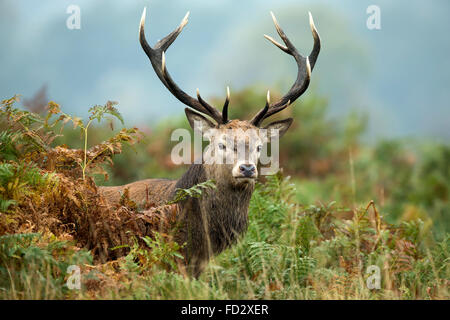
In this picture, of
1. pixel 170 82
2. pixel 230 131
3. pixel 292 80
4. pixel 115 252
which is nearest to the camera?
pixel 115 252

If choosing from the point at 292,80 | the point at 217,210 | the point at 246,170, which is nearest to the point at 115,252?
the point at 217,210

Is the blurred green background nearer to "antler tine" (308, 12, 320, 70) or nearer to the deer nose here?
"antler tine" (308, 12, 320, 70)

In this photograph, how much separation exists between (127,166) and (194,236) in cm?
834

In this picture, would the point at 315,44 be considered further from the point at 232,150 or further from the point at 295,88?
the point at 232,150

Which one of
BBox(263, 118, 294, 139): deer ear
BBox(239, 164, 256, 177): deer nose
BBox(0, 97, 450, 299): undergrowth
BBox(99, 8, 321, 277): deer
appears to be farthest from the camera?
BBox(263, 118, 294, 139): deer ear

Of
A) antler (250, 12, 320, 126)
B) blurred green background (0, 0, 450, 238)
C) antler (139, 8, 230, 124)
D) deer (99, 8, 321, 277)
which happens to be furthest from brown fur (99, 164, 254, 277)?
blurred green background (0, 0, 450, 238)

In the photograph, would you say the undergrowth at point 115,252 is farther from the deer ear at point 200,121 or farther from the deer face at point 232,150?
the deer ear at point 200,121

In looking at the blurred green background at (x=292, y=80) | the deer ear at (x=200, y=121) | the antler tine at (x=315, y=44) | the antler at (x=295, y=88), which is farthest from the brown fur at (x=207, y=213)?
the blurred green background at (x=292, y=80)

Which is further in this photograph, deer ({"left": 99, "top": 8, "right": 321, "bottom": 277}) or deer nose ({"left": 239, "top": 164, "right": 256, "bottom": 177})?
deer ({"left": 99, "top": 8, "right": 321, "bottom": 277})

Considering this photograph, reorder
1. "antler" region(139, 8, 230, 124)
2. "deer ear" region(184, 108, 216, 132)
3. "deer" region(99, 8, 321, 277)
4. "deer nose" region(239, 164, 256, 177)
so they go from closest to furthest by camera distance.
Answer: "deer nose" region(239, 164, 256, 177) → "deer" region(99, 8, 321, 277) → "antler" region(139, 8, 230, 124) → "deer ear" region(184, 108, 216, 132)

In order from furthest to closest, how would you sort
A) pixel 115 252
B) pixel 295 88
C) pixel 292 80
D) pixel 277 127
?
pixel 292 80 < pixel 277 127 < pixel 295 88 < pixel 115 252

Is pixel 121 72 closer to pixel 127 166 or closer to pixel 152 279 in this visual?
pixel 127 166

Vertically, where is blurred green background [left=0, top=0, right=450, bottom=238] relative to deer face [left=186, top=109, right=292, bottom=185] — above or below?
above
